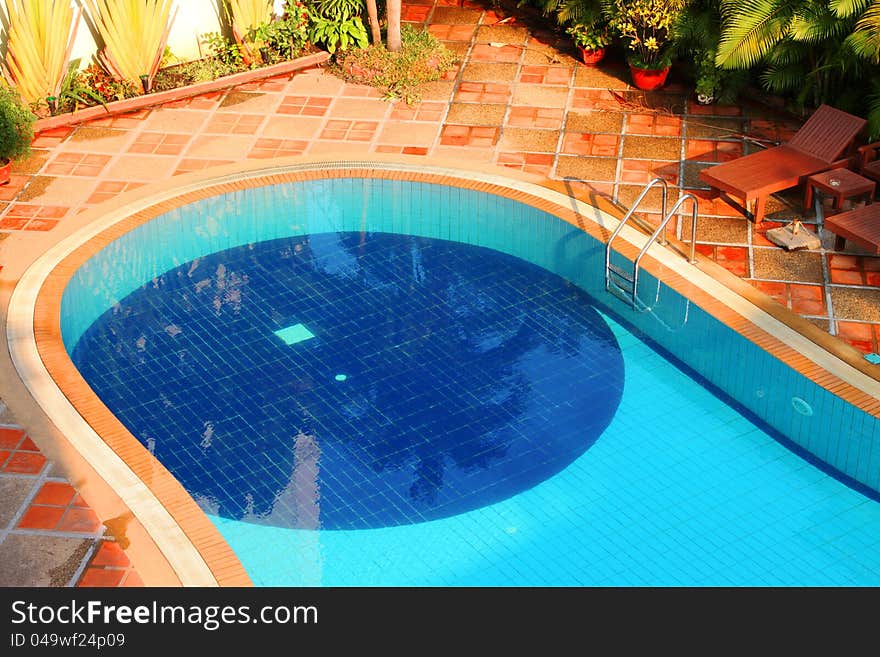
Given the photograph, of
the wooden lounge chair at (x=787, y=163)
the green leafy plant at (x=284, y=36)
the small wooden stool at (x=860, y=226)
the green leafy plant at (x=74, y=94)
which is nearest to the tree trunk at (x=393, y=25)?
the green leafy plant at (x=284, y=36)

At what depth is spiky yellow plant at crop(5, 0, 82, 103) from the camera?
1296 centimetres

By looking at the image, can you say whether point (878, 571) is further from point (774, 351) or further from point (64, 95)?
point (64, 95)

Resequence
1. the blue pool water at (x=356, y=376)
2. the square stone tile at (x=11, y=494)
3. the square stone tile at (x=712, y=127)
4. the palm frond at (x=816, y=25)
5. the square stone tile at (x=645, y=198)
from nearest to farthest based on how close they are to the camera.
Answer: the square stone tile at (x=11, y=494), the blue pool water at (x=356, y=376), the square stone tile at (x=645, y=198), the palm frond at (x=816, y=25), the square stone tile at (x=712, y=127)

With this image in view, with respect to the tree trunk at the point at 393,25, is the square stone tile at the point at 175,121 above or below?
below

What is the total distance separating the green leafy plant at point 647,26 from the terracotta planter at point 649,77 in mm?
50

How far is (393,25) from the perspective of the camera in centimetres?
1438

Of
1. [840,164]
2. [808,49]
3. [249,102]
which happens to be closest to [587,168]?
[840,164]

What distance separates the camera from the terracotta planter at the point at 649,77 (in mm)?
13688

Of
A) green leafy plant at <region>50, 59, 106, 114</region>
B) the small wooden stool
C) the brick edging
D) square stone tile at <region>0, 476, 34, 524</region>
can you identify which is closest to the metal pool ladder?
the small wooden stool

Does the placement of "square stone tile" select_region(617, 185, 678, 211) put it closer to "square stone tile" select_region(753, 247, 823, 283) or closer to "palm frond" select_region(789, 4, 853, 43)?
"square stone tile" select_region(753, 247, 823, 283)

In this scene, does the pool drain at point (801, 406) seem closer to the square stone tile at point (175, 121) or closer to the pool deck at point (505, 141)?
the pool deck at point (505, 141)

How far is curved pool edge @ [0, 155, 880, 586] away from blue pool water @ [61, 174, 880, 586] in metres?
0.16

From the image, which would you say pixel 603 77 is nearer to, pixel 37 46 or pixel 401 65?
pixel 401 65

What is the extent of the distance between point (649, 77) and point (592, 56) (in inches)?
38.2
